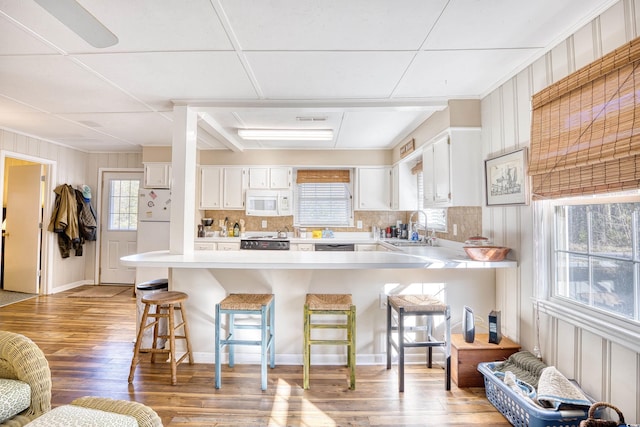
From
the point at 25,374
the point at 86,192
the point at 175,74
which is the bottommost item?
the point at 25,374

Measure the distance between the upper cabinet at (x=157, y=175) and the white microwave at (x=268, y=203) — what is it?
4.23 ft

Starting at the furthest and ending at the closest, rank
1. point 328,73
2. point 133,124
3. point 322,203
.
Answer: point 322,203
point 133,124
point 328,73

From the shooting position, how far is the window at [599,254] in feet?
5.06

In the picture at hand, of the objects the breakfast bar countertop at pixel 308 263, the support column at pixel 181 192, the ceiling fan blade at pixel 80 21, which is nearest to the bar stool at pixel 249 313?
the breakfast bar countertop at pixel 308 263

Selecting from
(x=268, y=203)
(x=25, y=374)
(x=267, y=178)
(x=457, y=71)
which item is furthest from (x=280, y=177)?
(x=25, y=374)

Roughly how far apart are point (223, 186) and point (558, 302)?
Result: 4.47 m

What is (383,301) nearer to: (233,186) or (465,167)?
(465,167)

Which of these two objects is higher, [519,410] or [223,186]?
[223,186]

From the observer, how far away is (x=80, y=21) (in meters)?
1.68

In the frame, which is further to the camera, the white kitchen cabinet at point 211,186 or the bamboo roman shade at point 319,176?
the bamboo roman shade at point 319,176

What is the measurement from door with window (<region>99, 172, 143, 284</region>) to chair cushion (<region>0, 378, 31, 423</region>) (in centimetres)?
445

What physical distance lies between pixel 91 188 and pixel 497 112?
6260mm

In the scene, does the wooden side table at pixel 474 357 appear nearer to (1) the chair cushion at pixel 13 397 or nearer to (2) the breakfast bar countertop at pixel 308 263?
(2) the breakfast bar countertop at pixel 308 263

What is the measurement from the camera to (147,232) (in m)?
4.70
